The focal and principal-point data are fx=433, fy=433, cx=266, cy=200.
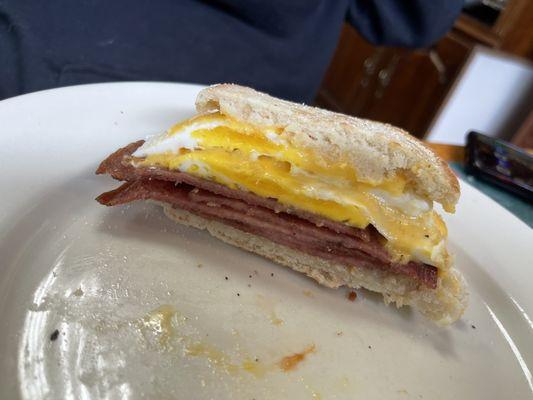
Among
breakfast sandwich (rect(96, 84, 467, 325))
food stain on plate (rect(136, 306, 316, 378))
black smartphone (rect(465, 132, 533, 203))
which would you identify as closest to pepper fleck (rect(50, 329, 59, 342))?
Answer: food stain on plate (rect(136, 306, 316, 378))

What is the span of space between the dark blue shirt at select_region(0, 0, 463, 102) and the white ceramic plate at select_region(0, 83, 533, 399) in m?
0.41

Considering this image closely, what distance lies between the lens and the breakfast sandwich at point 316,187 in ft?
4.76

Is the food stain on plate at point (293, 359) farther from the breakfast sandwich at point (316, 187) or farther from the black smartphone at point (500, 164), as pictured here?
the black smartphone at point (500, 164)

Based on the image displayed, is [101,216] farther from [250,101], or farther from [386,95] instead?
[386,95]

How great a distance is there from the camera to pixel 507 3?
13.4 ft

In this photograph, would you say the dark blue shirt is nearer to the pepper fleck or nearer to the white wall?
the pepper fleck

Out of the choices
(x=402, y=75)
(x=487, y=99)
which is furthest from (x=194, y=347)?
(x=402, y=75)

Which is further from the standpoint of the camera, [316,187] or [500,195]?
[500,195]

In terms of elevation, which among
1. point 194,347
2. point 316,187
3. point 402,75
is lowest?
point 194,347

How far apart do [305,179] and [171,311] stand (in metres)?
0.62

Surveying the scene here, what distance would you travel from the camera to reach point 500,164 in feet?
7.64

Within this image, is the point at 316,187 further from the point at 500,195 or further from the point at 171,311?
the point at 500,195

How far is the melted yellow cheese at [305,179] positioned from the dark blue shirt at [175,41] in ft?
2.82

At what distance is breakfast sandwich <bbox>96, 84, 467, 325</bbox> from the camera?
1.45 meters
